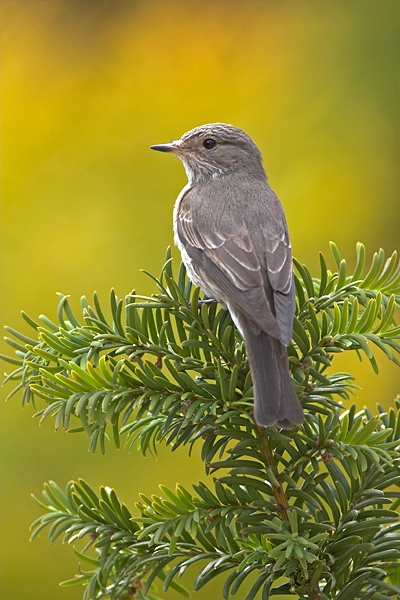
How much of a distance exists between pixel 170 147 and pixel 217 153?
325 millimetres

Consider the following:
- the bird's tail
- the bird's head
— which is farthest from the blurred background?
the bird's tail

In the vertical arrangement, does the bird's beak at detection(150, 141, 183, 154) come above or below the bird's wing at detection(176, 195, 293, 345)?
above

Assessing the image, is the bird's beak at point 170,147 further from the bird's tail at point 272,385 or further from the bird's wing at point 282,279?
the bird's tail at point 272,385

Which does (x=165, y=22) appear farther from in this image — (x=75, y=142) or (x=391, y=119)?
(x=391, y=119)

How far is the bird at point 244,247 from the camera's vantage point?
4.64ft

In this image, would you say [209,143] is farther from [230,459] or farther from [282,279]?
[230,459]

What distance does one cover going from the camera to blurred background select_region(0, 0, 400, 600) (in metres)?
2.75

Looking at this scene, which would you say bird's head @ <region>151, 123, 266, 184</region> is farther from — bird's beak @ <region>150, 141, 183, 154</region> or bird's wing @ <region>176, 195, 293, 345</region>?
bird's wing @ <region>176, 195, 293, 345</region>

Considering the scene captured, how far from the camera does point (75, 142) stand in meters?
2.93

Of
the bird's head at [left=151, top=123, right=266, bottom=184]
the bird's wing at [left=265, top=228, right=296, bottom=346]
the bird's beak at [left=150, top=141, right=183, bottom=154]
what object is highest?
the bird's head at [left=151, top=123, right=266, bottom=184]

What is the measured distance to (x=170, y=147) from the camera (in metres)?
2.76

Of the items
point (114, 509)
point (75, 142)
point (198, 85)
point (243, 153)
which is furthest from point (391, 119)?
point (114, 509)

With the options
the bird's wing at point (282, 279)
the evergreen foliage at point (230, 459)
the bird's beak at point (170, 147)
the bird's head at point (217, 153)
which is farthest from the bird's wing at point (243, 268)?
the bird's head at point (217, 153)

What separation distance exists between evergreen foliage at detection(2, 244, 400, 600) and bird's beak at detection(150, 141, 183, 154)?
1.27m
